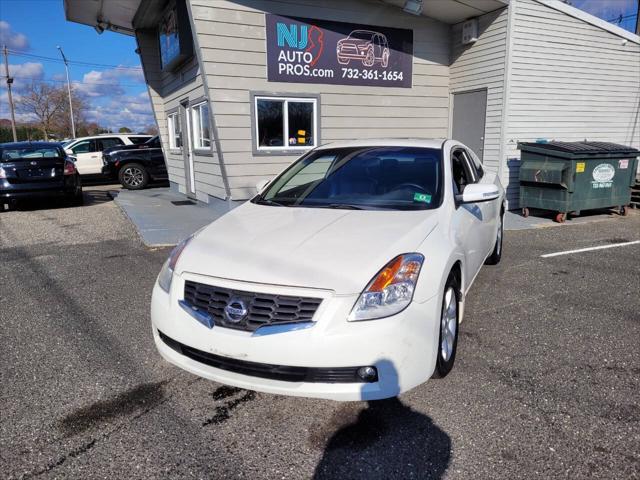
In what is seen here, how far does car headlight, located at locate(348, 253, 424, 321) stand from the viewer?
2.41 meters

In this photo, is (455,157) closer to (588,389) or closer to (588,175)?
(588,389)

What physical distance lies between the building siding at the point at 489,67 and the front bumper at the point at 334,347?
7.50 meters

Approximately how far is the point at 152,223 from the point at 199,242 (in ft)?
19.6

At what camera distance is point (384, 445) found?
248 cm

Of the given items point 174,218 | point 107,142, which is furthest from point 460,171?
point 107,142

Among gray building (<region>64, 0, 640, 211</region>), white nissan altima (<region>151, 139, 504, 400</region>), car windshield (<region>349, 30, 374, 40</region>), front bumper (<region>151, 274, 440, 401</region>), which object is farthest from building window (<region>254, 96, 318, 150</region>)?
front bumper (<region>151, 274, 440, 401</region>)

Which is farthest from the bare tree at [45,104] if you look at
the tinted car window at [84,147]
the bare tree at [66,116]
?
the tinted car window at [84,147]

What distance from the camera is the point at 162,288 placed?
9.56 feet

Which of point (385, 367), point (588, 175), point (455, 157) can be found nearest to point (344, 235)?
point (385, 367)

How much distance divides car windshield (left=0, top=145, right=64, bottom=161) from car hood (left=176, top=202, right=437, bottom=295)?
896 centimetres

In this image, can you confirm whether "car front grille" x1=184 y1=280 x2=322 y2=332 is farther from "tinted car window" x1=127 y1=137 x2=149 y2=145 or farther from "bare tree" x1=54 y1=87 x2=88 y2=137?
"bare tree" x1=54 y1=87 x2=88 y2=137

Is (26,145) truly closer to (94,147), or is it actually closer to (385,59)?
(94,147)

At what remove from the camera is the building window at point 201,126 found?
31.1 ft

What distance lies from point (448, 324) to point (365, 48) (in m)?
7.60
